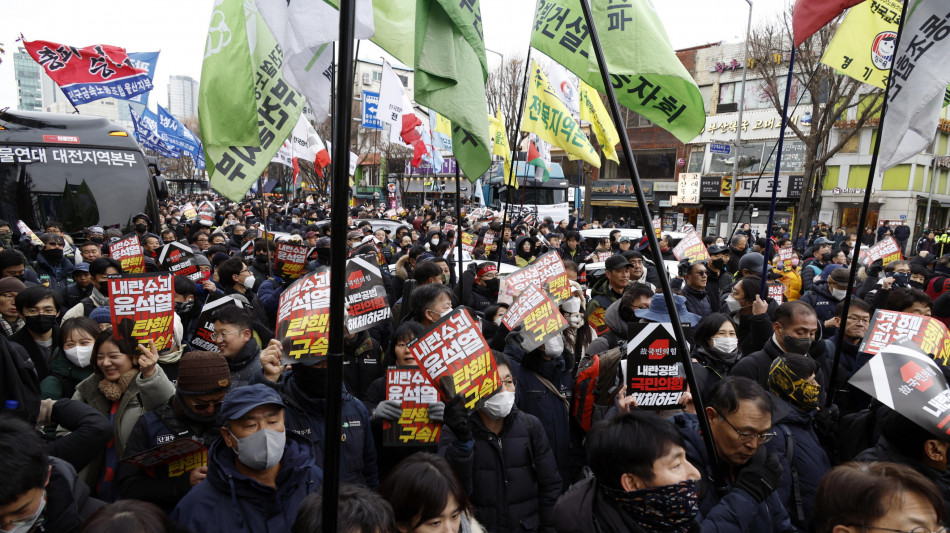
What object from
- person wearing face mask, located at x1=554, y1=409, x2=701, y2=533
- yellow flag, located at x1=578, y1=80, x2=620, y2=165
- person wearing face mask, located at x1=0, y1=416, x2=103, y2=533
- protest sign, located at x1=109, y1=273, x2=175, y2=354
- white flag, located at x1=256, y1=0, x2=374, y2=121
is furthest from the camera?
yellow flag, located at x1=578, y1=80, x2=620, y2=165

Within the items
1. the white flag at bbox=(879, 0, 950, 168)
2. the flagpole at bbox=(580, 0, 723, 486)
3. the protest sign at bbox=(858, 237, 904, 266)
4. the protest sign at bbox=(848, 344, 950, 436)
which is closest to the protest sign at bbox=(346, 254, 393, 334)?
the flagpole at bbox=(580, 0, 723, 486)

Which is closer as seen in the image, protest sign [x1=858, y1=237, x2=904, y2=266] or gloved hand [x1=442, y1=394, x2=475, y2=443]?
gloved hand [x1=442, y1=394, x2=475, y2=443]

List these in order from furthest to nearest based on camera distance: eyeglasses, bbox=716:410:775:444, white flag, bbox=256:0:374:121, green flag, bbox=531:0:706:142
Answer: green flag, bbox=531:0:706:142 → eyeglasses, bbox=716:410:775:444 → white flag, bbox=256:0:374:121

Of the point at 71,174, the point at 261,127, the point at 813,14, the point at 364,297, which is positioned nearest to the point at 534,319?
the point at 364,297

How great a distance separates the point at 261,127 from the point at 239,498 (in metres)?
1.88

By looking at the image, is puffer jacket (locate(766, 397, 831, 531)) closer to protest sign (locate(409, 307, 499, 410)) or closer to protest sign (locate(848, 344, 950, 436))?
protest sign (locate(848, 344, 950, 436))

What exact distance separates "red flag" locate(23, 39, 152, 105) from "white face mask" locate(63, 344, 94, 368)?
9390 millimetres

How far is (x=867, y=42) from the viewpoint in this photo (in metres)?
4.68

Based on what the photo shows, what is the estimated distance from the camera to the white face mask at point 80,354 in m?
3.78

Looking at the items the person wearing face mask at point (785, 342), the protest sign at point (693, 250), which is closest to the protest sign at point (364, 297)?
the person wearing face mask at point (785, 342)

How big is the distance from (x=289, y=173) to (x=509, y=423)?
2006 inches

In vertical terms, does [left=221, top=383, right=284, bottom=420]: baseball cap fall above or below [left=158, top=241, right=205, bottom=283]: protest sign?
above

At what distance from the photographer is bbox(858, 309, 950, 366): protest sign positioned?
3.95 metres

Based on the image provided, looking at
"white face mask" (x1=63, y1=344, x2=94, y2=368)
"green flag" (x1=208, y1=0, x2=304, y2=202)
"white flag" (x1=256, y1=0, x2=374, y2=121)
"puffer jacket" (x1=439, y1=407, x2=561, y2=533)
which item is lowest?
"puffer jacket" (x1=439, y1=407, x2=561, y2=533)
